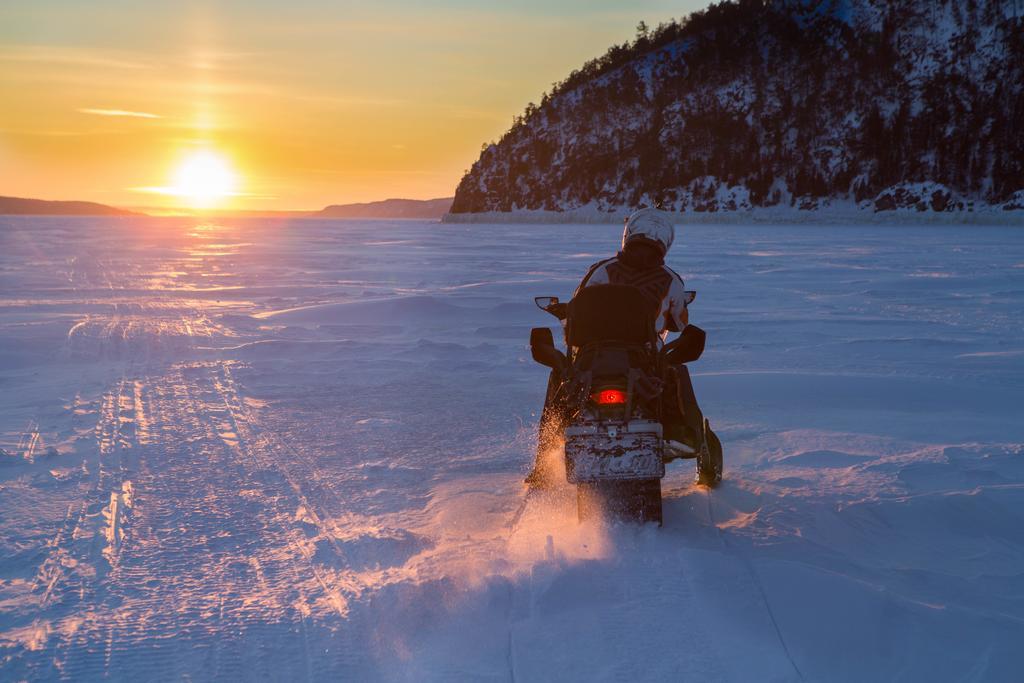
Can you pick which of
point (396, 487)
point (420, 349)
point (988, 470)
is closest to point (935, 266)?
point (420, 349)

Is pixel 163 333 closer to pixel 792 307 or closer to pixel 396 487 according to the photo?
pixel 396 487

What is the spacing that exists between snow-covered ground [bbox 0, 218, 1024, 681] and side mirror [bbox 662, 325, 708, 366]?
2.78ft

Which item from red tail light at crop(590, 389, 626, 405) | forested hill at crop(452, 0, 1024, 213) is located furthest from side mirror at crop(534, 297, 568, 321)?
forested hill at crop(452, 0, 1024, 213)

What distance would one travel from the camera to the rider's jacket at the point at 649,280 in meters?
4.21

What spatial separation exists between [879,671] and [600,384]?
5.15 feet

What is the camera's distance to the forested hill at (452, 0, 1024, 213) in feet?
345

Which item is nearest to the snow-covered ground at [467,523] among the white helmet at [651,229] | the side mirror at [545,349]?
the side mirror at [545,349]

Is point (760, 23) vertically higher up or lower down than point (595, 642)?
higher up

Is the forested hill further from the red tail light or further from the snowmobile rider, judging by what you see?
the red tail light

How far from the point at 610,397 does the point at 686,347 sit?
0.60 meters

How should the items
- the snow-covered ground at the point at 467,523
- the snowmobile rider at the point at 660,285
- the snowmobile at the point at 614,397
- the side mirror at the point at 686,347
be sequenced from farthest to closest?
the snowmobile rider at the point at 660,285
the side mirror at the point at 686,347
the snowmobile at the point at 614,397
the snow-covered ground at the point at 467,523

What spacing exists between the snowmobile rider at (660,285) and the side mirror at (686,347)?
0.12 meters

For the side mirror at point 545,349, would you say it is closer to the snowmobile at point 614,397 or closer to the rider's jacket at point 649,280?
the snowmobile at point 614,397

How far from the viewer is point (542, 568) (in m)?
3.53
